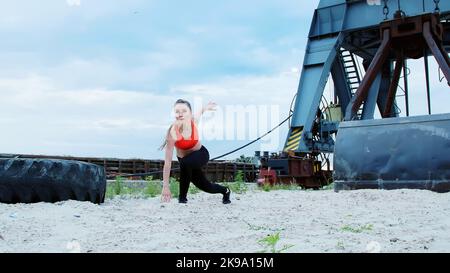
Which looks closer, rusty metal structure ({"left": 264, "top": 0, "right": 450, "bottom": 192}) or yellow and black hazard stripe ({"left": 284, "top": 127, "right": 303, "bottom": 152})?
rusty metal structure ({"left": 264, "top": 0, "right": 450, "bottom": 192})

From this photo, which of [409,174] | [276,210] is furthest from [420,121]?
[276,210]

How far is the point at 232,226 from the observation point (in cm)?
339

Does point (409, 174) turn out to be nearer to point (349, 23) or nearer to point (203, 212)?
point (203, 212)

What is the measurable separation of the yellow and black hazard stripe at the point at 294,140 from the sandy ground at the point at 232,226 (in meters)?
7.81

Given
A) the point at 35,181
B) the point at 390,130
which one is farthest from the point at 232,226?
the point at 390,130

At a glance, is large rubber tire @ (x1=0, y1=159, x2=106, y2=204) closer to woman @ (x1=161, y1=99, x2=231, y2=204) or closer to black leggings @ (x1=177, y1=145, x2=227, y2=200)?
woman @ (x1=161, y1=99, x2=231, y2=204)

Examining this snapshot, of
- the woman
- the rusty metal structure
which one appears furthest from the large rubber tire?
the rusty metal structure

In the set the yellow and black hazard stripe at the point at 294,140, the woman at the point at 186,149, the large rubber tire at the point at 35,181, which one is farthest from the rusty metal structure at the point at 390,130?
the large rubber tire at the point at 35,181

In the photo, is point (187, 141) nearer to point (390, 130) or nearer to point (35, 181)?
point (35, 181)

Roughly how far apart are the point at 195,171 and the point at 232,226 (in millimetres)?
1731

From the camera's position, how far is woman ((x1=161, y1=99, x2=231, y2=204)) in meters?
4.74

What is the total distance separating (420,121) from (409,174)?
697 millimetres

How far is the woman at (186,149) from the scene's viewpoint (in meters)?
4.74

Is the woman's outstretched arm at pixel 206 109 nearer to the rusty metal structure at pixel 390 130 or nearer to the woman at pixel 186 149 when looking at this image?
the woman at pixel 186 149
